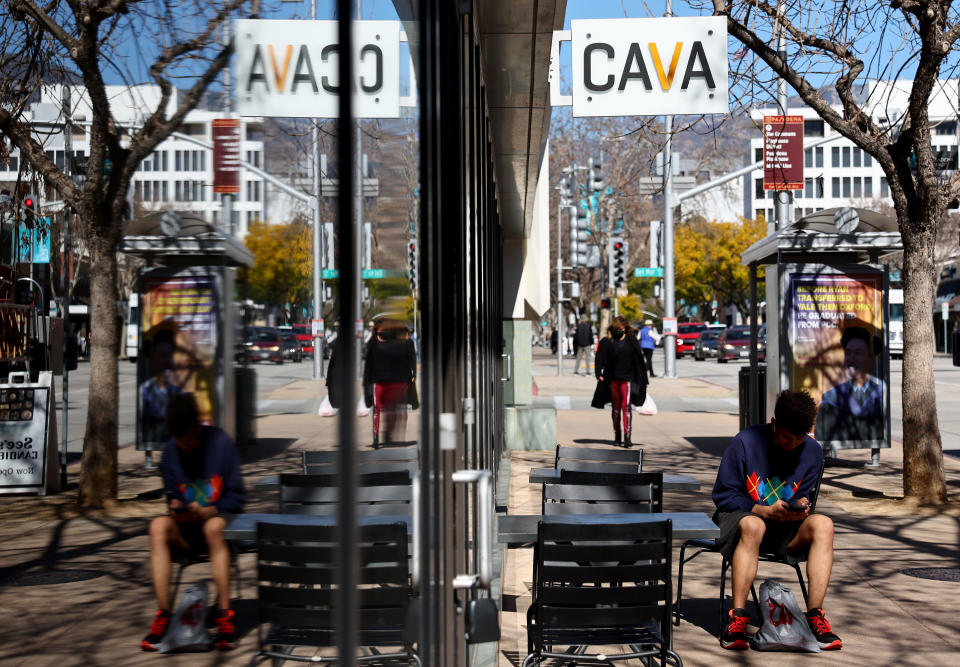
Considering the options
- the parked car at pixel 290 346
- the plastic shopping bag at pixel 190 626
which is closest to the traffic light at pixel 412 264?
the parked car at pixel 290 346

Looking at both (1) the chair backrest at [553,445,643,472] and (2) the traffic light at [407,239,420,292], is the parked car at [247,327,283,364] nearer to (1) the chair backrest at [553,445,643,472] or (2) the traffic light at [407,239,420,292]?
(2) the traffic light at [407,239,420,292]

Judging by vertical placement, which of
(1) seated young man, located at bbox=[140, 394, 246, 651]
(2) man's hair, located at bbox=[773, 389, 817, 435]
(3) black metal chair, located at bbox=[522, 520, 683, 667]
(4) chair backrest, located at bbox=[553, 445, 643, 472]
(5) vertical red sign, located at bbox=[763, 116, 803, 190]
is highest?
(5) vertical red sign, located at bbox=[763, 116, 803, 190]

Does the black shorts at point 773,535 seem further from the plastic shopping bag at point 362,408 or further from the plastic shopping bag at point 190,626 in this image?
the plastic shopping bag at point 190,626

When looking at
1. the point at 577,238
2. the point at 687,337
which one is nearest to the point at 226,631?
the point at 577,238

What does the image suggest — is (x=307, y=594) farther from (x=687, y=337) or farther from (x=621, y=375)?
(x=687, y=337)

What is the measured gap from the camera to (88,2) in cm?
77

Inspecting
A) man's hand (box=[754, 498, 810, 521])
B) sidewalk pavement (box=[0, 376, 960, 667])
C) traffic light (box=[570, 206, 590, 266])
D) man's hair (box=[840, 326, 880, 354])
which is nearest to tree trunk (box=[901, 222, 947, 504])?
sidewalk pavement (box=[0, 376, 960, 667])

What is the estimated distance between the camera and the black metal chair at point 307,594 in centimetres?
97

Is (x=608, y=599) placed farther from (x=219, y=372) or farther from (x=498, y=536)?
(x=219, y=372)

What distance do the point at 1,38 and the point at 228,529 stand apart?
377mm

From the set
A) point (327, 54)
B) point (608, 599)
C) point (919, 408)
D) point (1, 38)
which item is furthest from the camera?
point (919, 408)

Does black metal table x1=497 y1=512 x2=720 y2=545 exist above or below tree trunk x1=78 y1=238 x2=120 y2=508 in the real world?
below

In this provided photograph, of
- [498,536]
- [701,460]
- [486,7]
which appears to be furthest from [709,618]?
[701,460]

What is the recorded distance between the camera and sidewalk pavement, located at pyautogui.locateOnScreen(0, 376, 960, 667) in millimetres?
728
